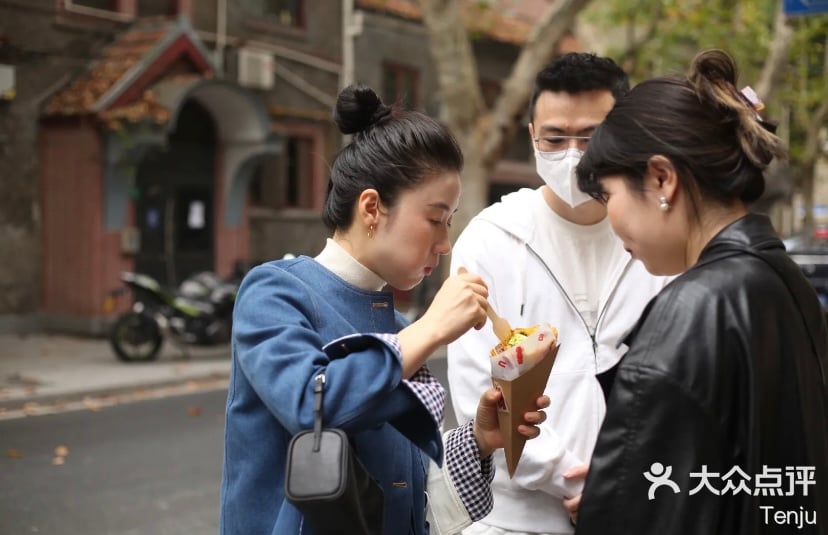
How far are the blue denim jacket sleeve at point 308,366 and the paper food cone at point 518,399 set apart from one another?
23 cm

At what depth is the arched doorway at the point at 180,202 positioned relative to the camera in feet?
46.7

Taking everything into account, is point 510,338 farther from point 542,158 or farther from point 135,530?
point 135,530

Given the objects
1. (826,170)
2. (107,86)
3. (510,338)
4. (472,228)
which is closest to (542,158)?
(472,228)

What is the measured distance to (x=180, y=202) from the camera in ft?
48.4

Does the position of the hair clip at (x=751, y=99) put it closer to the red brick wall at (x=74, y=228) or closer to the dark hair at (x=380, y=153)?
the dark hair at (x=380, y=153)

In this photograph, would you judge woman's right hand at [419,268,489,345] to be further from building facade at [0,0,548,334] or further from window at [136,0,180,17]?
window at [136,0,180,17]

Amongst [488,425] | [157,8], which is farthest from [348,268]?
[157,8]

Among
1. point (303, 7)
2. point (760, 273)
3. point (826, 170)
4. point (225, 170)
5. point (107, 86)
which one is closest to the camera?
point (760, 273)

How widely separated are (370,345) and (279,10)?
15.6m

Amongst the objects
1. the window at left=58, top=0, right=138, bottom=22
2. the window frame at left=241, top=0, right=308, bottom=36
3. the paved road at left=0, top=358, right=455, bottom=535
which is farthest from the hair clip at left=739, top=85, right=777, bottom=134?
the window frame at left=241, top=0, right=308, bottom=36

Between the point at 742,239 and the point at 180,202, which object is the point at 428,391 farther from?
the point at 180,202

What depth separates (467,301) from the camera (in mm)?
1790

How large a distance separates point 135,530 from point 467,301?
421 centimetres

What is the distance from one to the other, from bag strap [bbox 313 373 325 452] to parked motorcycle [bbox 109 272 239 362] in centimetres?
991
